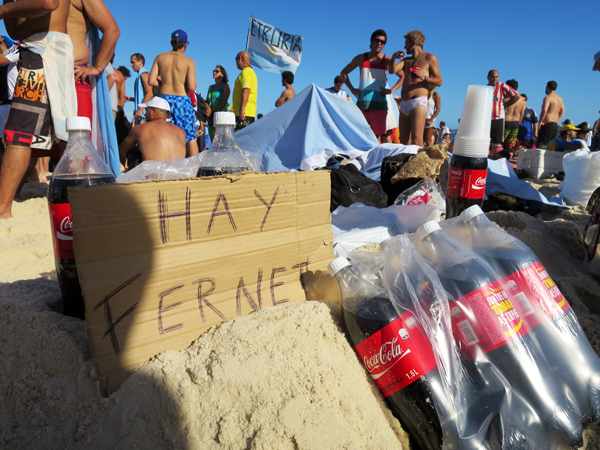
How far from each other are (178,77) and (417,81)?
323cm

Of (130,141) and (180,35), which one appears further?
(180,35)

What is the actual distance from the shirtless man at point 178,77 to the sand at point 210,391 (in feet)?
14.0

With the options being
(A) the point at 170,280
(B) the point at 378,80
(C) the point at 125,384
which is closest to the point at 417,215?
(A) the point at 170,280

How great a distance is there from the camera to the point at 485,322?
0.90 meters

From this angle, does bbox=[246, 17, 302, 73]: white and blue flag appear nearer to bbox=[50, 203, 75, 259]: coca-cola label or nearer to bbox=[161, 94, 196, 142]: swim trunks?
bbox=[161, 94, 196, 142]: swim trunks

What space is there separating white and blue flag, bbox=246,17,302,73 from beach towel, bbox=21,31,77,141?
19.5 feet

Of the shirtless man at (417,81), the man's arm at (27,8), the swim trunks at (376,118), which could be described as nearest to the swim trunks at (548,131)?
the swim trunks at (376,118)

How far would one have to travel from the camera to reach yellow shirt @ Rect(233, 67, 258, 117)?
6.20m

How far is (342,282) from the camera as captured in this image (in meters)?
1.04

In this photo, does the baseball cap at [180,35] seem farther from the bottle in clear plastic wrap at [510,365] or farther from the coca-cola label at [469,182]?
the bottle in clear plastic wrap at [510,365]

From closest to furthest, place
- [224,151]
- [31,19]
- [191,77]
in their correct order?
[224,151], [31,19], [191,77]

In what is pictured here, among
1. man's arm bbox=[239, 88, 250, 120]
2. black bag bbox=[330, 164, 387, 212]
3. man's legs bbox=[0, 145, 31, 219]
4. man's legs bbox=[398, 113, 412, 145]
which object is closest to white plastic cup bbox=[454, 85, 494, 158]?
black bag bbox=[330, 164, 387, 212]

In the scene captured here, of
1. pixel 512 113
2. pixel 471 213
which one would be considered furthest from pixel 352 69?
pixel 471 213

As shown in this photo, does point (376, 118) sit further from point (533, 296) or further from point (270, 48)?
point (533, 296)
